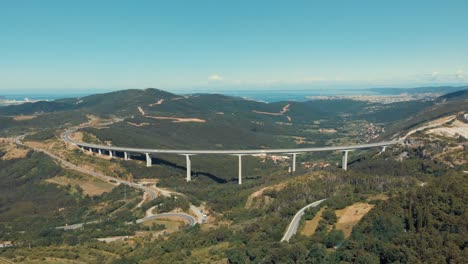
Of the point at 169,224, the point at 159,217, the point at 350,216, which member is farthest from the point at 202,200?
the point at 350,216

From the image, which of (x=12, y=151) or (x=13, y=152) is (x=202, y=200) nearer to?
(x=13, y=152)

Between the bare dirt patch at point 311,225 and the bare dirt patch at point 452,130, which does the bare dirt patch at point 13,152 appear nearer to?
the bare dirt patch at point 311,225

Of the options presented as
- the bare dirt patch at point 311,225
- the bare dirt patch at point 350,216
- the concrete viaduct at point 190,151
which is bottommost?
the concrete viaduct at point 190,151

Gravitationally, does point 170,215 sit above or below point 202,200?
above

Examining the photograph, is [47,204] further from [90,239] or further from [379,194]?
[379,194]

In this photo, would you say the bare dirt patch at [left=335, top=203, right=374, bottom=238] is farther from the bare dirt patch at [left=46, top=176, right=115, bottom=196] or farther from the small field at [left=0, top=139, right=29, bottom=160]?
the small field at [left=0, top=139, right=29, bottom=160]

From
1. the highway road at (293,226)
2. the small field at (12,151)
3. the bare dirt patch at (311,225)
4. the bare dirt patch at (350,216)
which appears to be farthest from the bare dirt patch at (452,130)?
the small field at (12,151)

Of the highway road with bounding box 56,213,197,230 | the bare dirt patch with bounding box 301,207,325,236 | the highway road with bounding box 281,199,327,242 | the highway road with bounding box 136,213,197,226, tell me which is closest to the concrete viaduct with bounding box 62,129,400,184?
the highway road with bounding box 136,213,197,226
